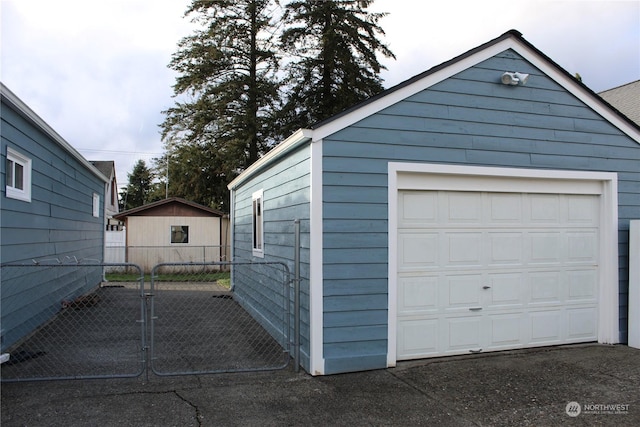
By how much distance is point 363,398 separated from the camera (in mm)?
4270

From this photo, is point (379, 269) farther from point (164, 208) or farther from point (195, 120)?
point (195, 120)

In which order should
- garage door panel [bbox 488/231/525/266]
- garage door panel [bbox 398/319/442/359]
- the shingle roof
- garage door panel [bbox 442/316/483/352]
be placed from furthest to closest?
the shingle roof < garage door panel [bbox 488/231/525/266] < garage door panel [bbox 442/316/483/352] < garage door panel [bbox 398/319/442/359]

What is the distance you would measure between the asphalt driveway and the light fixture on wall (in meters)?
3.50

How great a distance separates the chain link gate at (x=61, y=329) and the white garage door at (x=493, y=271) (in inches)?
125

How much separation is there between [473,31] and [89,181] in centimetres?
1057

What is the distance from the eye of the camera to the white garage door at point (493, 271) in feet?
18.0

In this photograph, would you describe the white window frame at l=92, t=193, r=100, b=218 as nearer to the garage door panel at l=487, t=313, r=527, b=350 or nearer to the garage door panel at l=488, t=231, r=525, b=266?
the garage door panel at l=488, t=231, r=525, b=266

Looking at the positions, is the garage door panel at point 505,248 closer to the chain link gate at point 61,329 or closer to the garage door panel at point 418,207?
the garage door panel at point 418,207

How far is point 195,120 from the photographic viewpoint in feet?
67.2

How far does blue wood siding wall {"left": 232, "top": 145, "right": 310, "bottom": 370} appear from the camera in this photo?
521cm

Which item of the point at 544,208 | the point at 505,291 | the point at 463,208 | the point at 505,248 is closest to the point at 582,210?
the point at 544,208

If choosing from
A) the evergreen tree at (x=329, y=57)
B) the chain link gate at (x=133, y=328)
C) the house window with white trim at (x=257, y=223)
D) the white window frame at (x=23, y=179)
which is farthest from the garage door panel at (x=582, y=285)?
the evergreen tree at (x=329, y=57)

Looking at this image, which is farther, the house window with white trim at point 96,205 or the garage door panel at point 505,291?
the house window with white trim at point 96,205

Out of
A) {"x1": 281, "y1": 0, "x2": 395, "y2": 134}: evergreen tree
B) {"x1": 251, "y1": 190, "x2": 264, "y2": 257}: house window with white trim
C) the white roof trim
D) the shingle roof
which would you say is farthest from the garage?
{"x1": 281, "y1": 0, "x2": 395, "y2": 134}: evergreen tree
